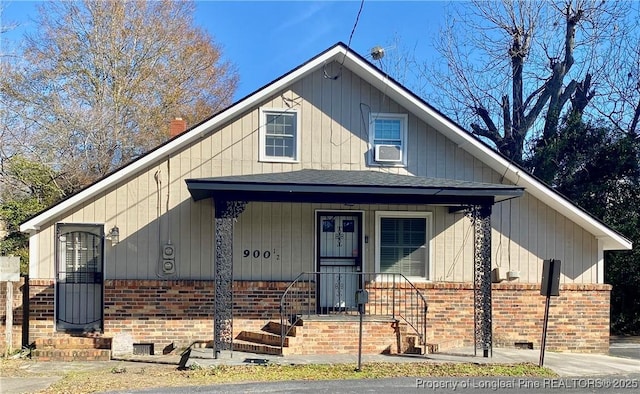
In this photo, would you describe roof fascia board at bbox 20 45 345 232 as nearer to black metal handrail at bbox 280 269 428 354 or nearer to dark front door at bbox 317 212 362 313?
dark front door at bbox 317 212 362 313

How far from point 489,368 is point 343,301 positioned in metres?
3.75

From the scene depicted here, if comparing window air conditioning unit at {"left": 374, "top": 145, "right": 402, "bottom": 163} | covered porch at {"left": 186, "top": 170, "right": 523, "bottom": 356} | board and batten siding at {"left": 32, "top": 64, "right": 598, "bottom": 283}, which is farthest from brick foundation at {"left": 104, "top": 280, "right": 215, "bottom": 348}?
window air conditioning unit at {"left": 374, "top": 145, "right": 402, "bottom": 163}

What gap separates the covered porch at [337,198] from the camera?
35.8 feet

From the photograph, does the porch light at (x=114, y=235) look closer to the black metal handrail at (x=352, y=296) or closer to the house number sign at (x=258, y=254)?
the house number sign at (x=258, y=254)

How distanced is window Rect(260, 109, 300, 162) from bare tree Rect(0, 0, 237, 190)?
13.7 metres

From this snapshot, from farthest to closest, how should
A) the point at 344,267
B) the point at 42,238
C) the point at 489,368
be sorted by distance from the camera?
1. the point at 344,267
2. the point at 42,238
3. the point at 489,368

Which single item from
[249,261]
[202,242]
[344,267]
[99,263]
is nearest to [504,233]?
[344,267]

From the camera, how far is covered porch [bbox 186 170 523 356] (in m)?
10.9

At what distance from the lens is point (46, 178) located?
74.1 ft

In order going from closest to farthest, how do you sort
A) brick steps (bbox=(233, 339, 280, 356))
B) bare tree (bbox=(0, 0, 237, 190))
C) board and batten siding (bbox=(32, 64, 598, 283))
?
brick steps (bbox=(233, 339, 280, 356)) → board and batten siding (bbox=(32, 64, 598, 283)) → bare tree (bbox=(0, 0, 237, 190))

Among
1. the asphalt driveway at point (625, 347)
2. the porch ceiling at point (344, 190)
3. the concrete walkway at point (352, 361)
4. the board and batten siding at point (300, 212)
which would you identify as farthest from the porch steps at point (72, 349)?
A: the asphalt driveway at point (625, 347)

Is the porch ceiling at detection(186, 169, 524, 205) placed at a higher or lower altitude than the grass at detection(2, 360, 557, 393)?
higher

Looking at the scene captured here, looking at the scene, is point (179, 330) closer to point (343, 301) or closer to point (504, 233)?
point (343, 301)

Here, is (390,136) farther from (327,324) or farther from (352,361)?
(352,361)
